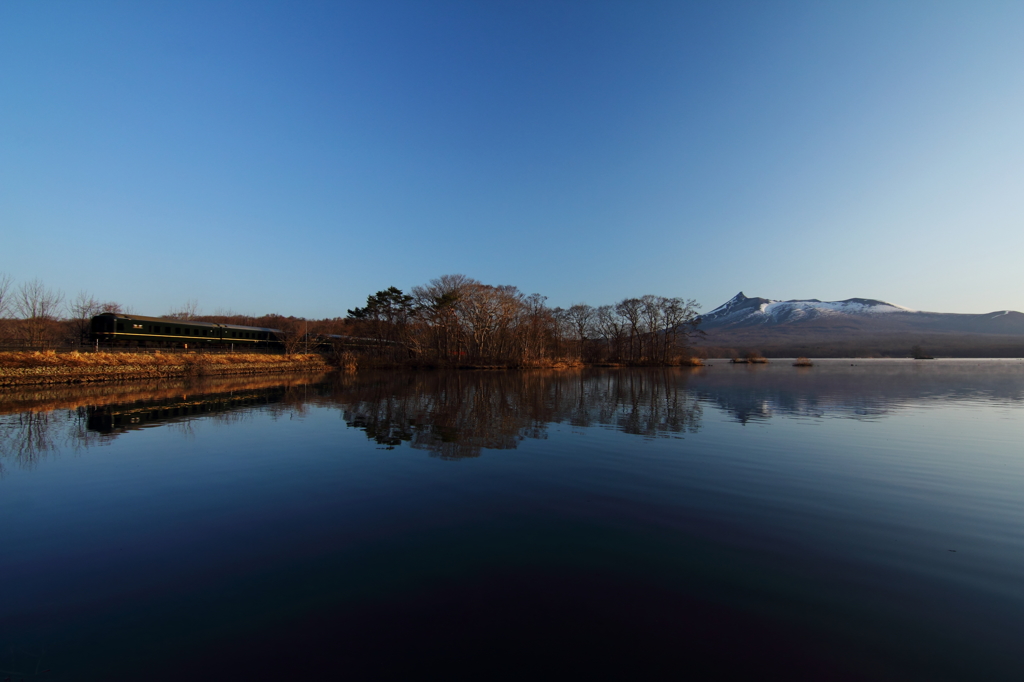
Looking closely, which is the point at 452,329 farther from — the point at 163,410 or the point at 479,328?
the point at 163,410

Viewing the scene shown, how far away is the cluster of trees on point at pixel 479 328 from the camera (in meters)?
54.4

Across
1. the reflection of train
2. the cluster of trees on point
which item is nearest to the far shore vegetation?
the cluster of trees on point

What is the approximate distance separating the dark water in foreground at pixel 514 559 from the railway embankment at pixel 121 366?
2187cm

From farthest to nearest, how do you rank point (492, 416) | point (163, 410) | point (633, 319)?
point (633, 319)
point (163, 410)
point (492, 416)

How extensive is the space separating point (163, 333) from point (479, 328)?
105 feet

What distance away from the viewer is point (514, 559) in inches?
176

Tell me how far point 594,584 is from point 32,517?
7.36m

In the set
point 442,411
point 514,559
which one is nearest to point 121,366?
point 442,411

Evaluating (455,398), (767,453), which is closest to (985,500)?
(767,453)

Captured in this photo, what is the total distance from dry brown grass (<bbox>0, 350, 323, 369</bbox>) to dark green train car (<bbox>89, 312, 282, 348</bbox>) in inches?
255

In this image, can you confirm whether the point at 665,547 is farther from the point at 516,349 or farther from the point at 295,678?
the point at 516,349

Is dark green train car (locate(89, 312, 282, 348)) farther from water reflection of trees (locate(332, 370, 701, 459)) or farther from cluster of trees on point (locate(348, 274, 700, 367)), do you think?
water reflection of trees (locate(332, 370, 701, 459))

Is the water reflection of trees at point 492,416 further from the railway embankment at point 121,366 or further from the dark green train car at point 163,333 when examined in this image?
the dark green train car at point 163,333

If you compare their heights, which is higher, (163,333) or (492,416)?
(163,333)
